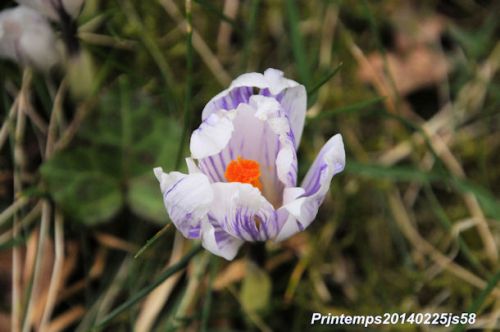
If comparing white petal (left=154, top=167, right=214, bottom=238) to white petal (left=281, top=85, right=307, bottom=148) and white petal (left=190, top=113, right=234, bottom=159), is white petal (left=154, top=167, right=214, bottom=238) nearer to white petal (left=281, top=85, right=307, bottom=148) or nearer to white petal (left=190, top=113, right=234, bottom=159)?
white petal (left=190, top=113, right=234, bottom=159)

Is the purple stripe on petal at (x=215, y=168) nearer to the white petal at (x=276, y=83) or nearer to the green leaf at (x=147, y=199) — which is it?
the white petal at (x=276, y=83)

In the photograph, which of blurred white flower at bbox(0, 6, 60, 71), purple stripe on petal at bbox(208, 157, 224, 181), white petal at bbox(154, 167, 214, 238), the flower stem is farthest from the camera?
blurred white flower at bbox(0, 6, 60, 71)

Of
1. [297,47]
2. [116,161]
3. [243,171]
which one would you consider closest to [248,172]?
[243,171]

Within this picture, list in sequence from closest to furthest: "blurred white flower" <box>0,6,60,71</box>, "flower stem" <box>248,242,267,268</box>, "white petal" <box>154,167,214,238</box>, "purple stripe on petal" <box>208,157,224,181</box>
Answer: "white petal" <box>154,167,214,238</box>
"purple stripe on petal" <box>208,157,224,181</box>
"flower stem" <box>248,242,267,268</box>
"blurred white flower" <box>0,6,60,71</box>

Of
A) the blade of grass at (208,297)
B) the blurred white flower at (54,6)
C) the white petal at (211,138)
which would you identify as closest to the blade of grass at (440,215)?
the blade of grass at (208,297)

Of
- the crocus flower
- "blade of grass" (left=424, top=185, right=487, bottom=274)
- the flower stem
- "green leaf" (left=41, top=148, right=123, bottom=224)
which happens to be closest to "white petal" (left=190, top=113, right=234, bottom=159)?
the crocus flower

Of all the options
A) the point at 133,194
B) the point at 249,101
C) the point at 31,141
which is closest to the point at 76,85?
the point at 31,141
